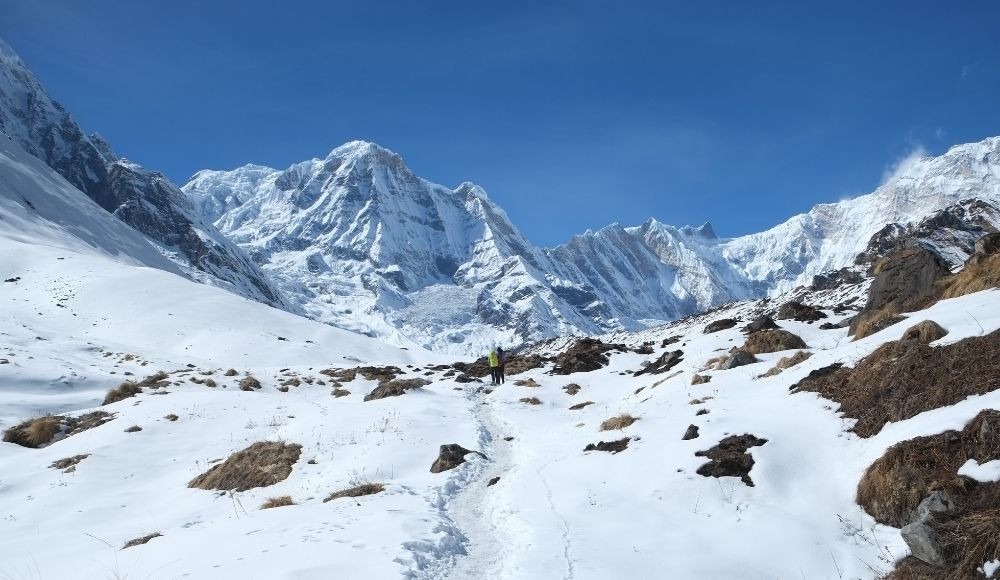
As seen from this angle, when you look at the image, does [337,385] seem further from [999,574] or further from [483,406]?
[999,574]

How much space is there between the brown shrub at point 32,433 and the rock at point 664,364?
2558 centimetres

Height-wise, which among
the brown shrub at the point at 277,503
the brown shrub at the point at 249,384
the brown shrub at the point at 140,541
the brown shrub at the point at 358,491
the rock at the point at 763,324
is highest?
the rock at the point at 763,324

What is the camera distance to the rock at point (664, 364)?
90.7 feet

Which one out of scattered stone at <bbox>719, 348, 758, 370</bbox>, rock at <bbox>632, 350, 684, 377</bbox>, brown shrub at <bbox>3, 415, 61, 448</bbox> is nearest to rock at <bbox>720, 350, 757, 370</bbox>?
scattered stone at <bbox>719, 348, 758, 370</bbox>

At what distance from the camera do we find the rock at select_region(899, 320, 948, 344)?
12.8 meters

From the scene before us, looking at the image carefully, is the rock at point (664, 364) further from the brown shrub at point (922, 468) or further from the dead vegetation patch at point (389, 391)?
the brown shrub at point (922, 468)

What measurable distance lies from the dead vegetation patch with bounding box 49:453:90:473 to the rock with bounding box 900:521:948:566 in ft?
70.9

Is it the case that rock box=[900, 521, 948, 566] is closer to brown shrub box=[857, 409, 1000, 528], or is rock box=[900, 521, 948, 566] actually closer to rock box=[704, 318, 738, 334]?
brown shrub box=[857, 409, 1000, 528]

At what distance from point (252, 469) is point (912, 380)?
55.7 feet

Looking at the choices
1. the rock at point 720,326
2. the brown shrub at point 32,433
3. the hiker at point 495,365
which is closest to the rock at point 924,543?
the hiker at point 495,365

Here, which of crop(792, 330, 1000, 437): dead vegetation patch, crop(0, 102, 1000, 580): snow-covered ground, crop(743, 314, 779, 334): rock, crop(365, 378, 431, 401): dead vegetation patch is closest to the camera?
crop(0, 102, 1000, 580): snow-covered ground

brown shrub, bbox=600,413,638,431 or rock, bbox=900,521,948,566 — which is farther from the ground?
brown shrub, bbox=600,413,638,431

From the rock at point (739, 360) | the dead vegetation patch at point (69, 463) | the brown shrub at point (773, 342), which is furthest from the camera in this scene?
the brown shrub at point (773, 342)

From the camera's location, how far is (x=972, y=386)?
33.3 ft
